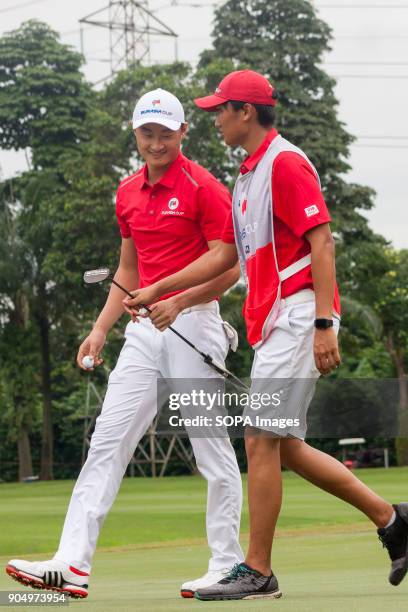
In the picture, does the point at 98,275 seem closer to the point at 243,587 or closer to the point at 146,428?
the point at 146,428

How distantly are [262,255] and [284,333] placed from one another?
0.40 meters

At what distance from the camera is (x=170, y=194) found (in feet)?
25.3

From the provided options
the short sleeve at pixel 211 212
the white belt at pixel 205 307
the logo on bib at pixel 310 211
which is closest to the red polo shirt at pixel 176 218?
the short sleeve at pixel 211 212

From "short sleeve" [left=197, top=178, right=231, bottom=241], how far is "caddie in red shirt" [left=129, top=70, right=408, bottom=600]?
0.63 meters

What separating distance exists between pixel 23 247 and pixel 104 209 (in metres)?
3.43

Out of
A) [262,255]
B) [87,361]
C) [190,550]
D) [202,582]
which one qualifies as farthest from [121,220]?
[190,550]

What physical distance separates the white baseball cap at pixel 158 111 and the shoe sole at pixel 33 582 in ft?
8.09

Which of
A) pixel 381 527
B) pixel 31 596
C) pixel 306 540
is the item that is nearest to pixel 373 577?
pixel 381 527

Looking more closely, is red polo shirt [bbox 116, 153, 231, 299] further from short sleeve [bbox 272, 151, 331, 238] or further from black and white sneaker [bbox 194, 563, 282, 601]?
black and white sneaker [bbox 194, 563, 282, 601]

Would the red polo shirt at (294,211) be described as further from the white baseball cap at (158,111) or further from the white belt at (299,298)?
the white baseball cap at (158,111)

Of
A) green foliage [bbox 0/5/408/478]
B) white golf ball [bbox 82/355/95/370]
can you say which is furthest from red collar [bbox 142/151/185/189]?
green foliage [bbox 0/5/408/478]

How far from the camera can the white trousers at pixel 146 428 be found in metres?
7.28

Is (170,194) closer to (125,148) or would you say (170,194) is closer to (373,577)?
(373,577)

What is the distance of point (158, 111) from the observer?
765 centimetres
